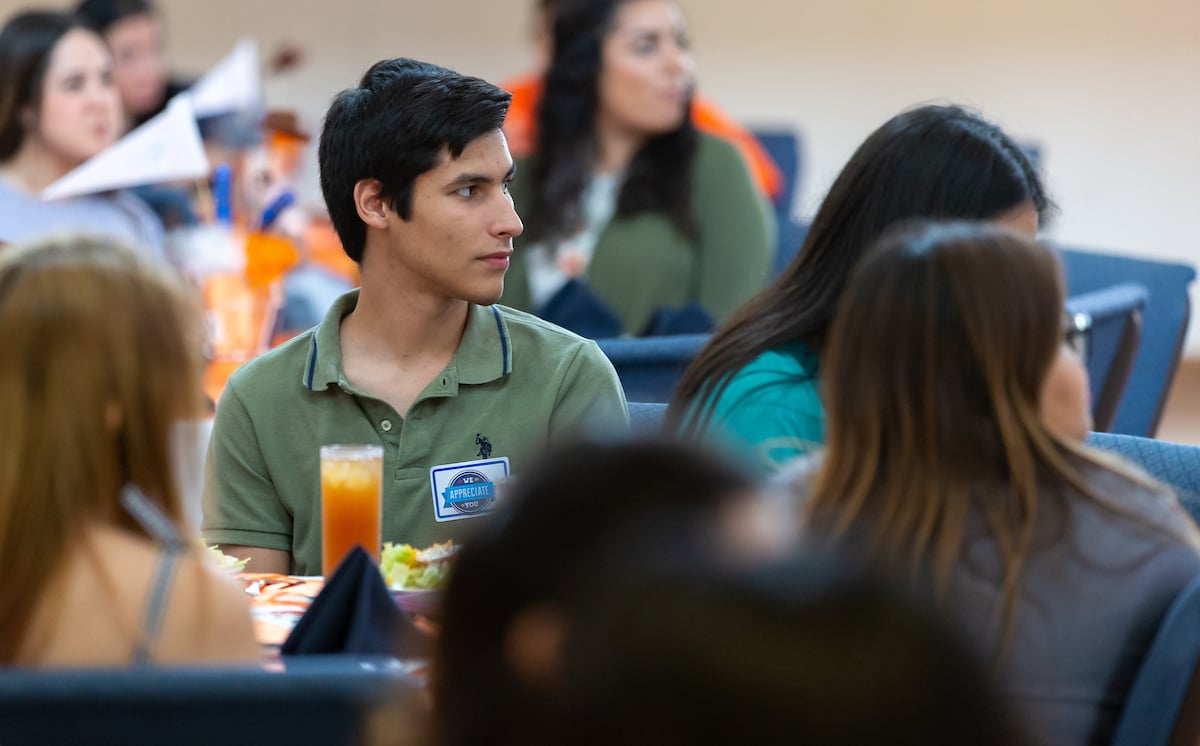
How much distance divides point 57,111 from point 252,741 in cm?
308

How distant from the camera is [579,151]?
152 inches

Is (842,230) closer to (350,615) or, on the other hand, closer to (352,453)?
(352,453)

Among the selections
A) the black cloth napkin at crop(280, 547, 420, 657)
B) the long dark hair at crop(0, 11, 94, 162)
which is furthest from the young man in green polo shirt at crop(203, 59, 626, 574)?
the long dark hair at crop(0, 11, 94, 162)

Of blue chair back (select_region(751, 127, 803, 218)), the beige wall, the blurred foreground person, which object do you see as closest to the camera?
the blurred foreground person

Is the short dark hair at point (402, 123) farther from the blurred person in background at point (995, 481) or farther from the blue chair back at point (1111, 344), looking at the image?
the blue chair back at point (1111, 344)

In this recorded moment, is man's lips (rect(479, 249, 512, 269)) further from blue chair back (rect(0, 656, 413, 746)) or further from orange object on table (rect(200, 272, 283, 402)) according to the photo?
blue chair back (rect(0, 656, 413, 746))

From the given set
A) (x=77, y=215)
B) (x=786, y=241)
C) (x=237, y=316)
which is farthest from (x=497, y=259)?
(x=786, y=241)

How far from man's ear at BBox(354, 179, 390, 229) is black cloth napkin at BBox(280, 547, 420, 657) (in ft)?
3.26

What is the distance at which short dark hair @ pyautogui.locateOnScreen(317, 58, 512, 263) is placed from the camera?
2.16 meters

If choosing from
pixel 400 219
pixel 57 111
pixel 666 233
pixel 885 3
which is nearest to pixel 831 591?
pixel 400 219

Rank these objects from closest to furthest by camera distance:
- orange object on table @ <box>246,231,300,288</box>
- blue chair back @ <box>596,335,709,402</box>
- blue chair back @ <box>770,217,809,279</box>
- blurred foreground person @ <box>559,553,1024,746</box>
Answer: blurred foreground person @ <box>559,553,1024,746</box>
blue chair back @ <box>596,335,709,402</box>
orange object on table @ <box>246,231,300,288</box>
blue chair back @ <box>770,217,809,279</box>

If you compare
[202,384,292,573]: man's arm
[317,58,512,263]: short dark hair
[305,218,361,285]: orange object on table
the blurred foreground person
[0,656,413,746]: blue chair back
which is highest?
the blurred foreground person

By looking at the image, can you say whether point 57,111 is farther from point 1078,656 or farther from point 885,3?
point 885,3

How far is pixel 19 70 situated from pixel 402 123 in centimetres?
193
